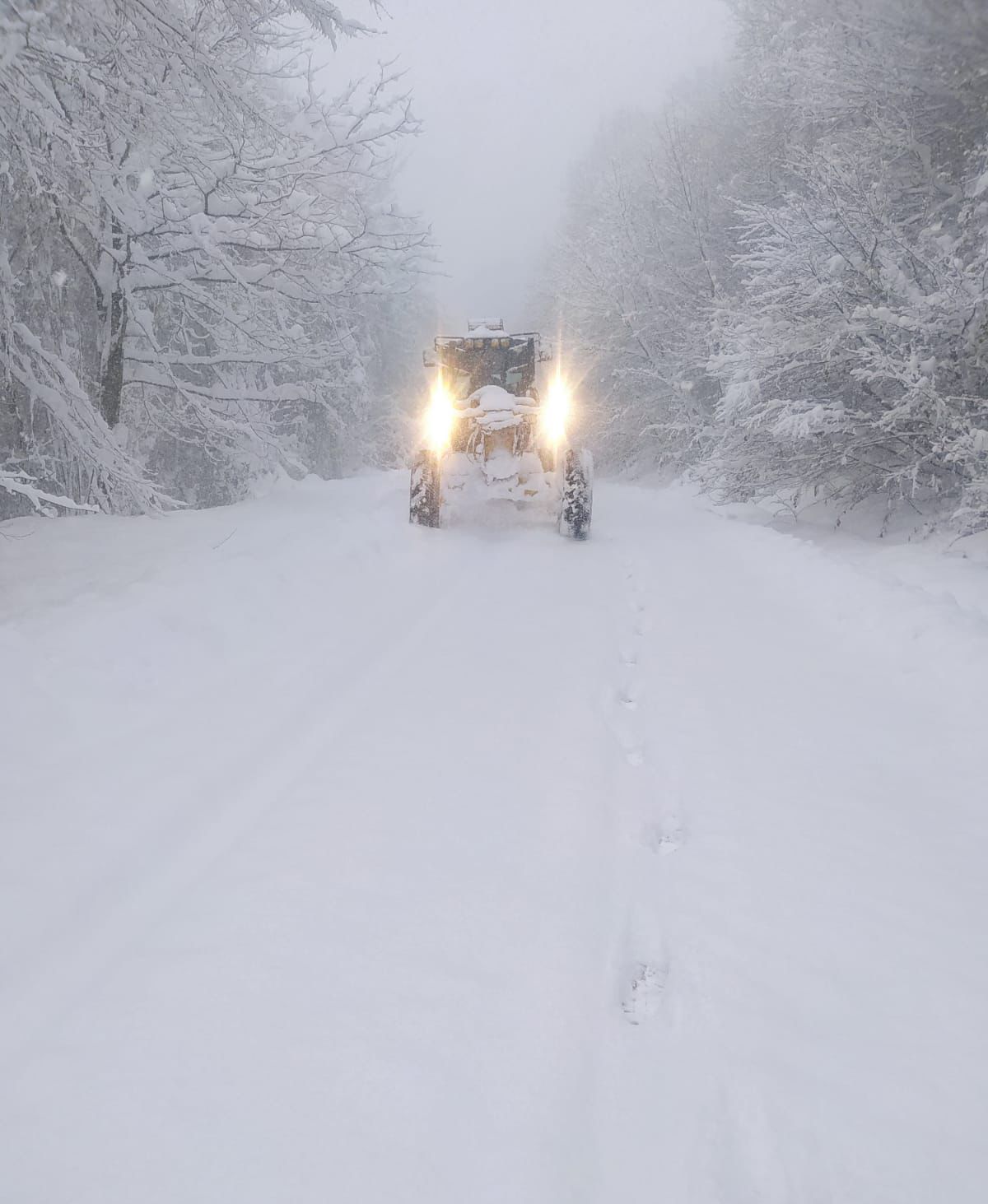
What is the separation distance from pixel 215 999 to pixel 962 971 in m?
2.06

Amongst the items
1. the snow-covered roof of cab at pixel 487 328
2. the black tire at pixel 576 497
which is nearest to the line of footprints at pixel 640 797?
the black tire at pixel 576 497

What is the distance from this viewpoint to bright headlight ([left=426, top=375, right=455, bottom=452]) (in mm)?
9227

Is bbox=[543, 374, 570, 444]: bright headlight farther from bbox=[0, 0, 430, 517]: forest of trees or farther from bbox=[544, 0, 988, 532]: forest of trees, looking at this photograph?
bbox=[0, 0, 430, 517]: forest of trees

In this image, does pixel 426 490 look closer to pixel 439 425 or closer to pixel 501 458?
pixel 439 425

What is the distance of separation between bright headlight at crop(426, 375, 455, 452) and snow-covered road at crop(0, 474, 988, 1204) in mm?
4977

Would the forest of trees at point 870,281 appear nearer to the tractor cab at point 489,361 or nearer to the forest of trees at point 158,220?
the tractor cab at point 489,361

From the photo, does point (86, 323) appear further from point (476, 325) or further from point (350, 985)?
point (350, 985)

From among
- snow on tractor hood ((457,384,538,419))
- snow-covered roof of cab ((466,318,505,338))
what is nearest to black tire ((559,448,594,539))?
snow on tractor hood ((457,384,538,419))

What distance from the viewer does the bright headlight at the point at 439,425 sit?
923 centimetres

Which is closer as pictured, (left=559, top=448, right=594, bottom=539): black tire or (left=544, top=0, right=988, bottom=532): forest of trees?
(left=544, top=0, right=988, bottom=532): forest of trees

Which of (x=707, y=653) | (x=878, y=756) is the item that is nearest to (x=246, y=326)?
(x=707, y=653)

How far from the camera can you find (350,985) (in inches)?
75.0

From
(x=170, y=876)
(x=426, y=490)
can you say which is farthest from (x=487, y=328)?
(x=170, y=876)

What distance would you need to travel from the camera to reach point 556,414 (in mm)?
9492
